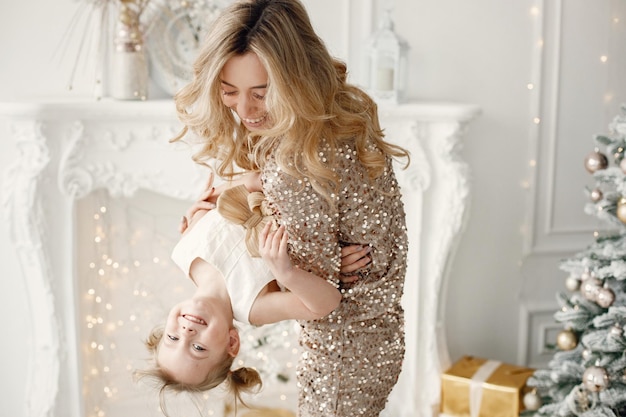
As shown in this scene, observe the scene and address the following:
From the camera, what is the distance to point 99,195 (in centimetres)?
307

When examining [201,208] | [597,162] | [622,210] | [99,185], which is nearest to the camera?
[201,208]

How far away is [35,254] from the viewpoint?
2.83 meters

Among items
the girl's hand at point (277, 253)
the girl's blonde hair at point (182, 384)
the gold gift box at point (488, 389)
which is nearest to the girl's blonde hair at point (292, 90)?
the girl's hand at point (277, 253)

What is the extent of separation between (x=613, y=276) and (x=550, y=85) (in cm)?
103

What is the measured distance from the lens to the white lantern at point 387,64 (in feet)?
9.87

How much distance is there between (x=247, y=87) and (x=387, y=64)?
5.17ft

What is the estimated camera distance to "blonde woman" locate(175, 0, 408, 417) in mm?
1542

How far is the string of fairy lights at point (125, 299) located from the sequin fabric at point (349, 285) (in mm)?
1375

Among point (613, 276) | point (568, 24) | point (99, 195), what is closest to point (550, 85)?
point (568, 24)

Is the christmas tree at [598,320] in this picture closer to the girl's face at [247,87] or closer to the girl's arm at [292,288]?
the girl's arm at [292,288]

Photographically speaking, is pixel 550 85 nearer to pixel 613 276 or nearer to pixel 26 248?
pixel 613 276

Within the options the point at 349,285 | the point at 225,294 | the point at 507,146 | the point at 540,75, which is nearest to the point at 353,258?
the point at 349,285

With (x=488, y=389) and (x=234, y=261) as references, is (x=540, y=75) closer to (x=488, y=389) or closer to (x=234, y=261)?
(x=488, y=389)

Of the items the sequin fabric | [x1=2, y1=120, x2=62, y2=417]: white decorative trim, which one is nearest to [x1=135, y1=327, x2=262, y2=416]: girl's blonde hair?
the sequin fabric
